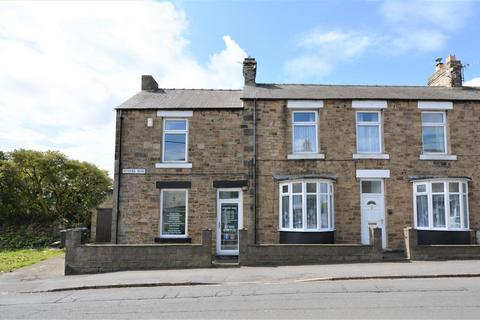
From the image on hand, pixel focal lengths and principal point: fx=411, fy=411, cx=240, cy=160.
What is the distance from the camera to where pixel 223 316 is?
674 cm

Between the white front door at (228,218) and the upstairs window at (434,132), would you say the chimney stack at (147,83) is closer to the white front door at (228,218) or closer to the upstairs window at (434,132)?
the white front door at (228,218)

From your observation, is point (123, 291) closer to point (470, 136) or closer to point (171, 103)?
point (171, 103)

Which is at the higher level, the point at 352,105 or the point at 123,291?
the point at 352,105

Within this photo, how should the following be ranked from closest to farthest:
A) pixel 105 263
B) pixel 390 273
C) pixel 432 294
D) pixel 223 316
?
pixel 223 316, pixel 432 294, pixel 390 273, pixel 105 263

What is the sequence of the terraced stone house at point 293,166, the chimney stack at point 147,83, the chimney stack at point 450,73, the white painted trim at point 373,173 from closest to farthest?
the terraced stone house at point 293,166
the white painted trim at point 373,173
the chimney stack at point 450,73
the chimney stack at point 147,83

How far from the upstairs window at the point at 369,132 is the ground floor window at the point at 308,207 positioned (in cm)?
223

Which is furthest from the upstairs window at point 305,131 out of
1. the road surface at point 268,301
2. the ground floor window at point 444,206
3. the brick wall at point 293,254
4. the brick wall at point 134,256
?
the road surface at point 268,301

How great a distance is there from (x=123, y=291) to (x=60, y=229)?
1523 centimetres

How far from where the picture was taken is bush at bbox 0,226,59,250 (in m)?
21.1

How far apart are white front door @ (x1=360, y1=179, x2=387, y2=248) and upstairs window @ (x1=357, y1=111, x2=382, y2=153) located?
4.24 feet

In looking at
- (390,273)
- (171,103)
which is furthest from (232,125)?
(390,273)

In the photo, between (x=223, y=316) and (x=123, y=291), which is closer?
(x=223, y=316)

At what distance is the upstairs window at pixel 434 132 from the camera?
16.1m

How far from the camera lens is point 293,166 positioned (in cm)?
1576
